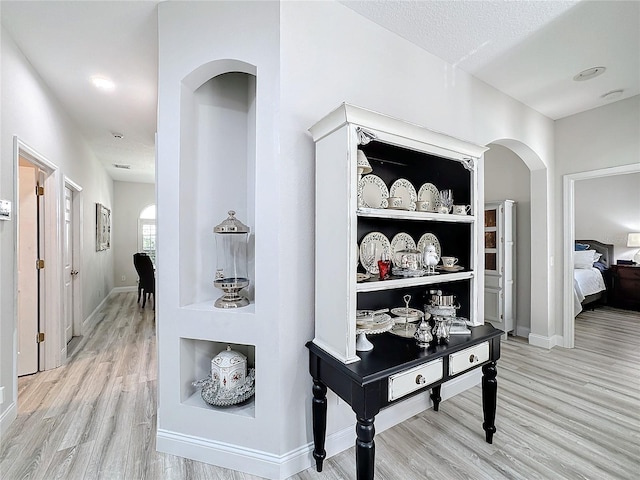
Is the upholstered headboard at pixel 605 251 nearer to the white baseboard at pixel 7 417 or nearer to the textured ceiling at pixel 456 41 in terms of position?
the textured ceiling at pixel 456 41

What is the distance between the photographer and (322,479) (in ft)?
5.31

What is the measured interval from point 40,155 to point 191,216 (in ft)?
6.53

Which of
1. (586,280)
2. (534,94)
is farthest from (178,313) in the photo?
(586,280)

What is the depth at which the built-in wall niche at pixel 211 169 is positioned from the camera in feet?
6.03

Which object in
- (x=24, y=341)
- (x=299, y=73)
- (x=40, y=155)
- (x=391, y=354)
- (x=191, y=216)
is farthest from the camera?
(x=24, y=341)

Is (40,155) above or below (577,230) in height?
above

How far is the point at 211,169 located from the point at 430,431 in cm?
228

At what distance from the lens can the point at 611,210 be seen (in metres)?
5.91

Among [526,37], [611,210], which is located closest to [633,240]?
[611,210]

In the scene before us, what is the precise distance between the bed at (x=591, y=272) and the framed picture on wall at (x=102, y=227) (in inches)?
301

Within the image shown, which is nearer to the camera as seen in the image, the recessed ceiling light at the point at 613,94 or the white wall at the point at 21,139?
the white wall at the point at 21,139

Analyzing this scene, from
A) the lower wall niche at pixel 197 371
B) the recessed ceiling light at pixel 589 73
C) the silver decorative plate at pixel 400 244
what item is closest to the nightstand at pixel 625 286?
the recessed ceiling light at pixel 589 73

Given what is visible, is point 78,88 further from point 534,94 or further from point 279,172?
point 534,94

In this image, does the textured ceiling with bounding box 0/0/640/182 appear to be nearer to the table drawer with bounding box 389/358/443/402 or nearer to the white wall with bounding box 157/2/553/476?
the white wall with bounding box 157/2/553/476
